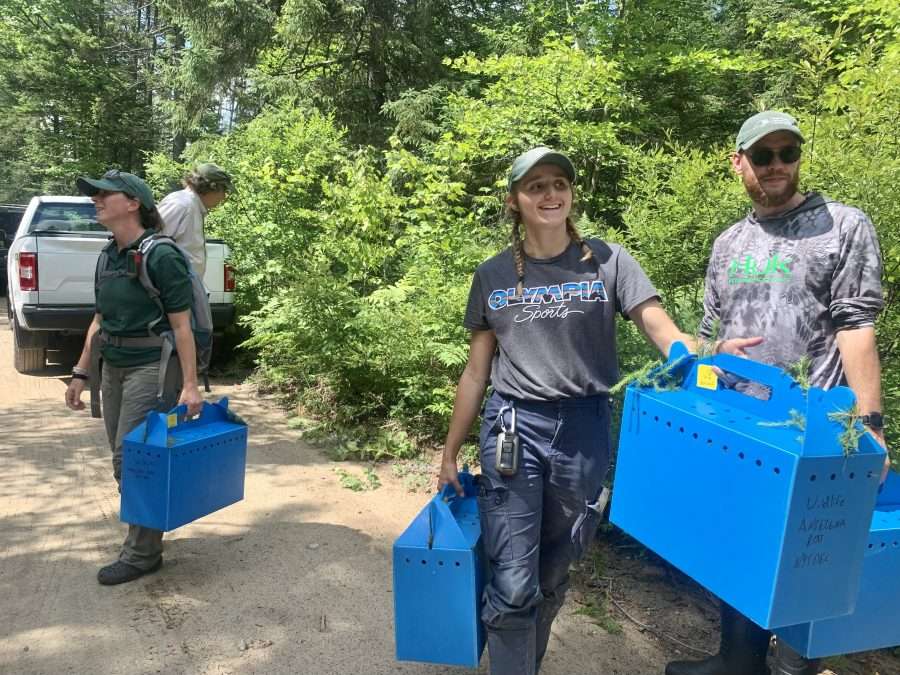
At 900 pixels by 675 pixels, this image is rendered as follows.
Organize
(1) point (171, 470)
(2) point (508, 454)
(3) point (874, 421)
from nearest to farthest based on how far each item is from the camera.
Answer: (3) point (874, 421) < (2) point (508, 454) < (1) point (171, 470)

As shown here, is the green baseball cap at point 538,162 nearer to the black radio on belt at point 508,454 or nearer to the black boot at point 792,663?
the black radio on belt at point 508,454

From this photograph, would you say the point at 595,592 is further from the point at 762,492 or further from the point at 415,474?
the point at 762,492

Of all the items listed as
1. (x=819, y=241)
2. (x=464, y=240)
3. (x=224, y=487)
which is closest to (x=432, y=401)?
(x=464, y=240)

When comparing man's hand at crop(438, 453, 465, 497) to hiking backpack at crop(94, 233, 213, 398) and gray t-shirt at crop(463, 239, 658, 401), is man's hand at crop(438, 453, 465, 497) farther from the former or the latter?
hiking backpack at crop(94, 233, 213, 398)

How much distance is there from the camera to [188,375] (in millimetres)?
3328

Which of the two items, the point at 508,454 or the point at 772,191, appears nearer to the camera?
the point at 508,454

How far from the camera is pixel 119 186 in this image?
329 centimetres

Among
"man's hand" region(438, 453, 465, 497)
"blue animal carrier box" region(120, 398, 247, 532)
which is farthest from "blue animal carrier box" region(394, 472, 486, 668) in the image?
"blue animal carrier box" region(120, 398, 247, 532)

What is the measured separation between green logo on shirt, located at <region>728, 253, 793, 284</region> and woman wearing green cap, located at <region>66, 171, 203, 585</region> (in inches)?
97.0

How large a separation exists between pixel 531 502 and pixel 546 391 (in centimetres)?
36

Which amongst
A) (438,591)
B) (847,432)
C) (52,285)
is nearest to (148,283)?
(438,591)

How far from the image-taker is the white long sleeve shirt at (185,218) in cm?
487

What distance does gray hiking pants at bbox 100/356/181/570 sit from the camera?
131 inches

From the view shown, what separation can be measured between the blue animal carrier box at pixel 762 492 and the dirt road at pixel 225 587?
1449 millimetres
